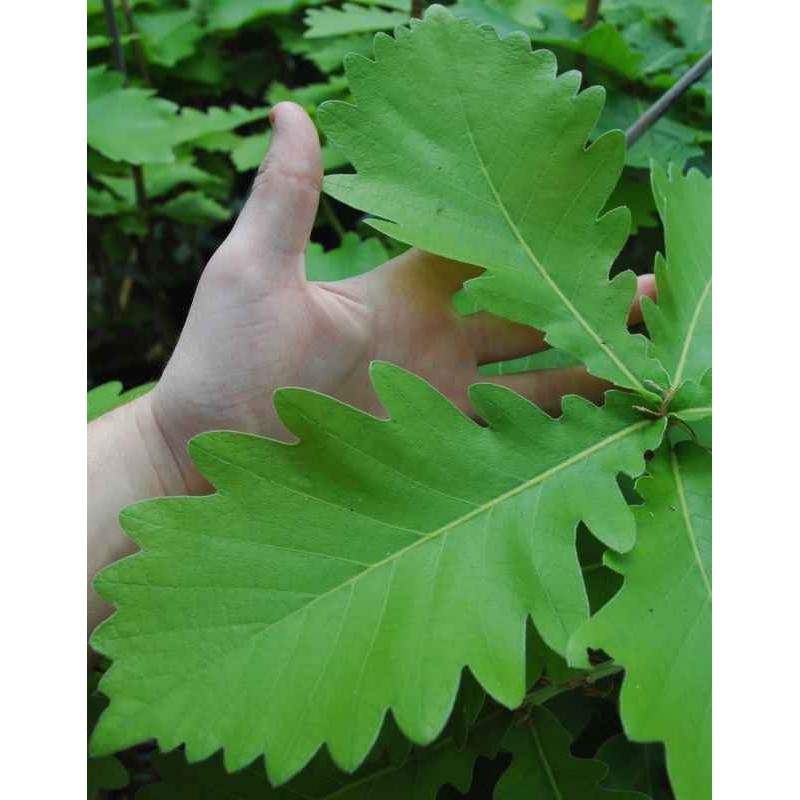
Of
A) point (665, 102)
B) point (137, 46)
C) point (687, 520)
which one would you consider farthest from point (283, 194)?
point (137, 46)

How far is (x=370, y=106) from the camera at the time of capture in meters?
0.92

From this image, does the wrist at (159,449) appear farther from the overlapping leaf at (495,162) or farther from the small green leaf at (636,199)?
the small green leaf at (636,199)

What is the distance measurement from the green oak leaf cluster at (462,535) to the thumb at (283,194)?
0.05 meters

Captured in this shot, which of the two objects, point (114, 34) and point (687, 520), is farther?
point (114, 34)

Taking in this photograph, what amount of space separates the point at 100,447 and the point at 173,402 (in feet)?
0.39

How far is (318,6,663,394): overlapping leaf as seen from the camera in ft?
2.97

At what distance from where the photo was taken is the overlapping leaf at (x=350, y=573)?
733 millimetres

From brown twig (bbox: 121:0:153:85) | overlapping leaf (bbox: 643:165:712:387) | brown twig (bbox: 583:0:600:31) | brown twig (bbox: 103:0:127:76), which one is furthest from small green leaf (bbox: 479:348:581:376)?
brown twig (bbox: 121:0:153:85)

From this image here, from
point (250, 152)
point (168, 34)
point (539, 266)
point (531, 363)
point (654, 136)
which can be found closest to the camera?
point (539, 266)

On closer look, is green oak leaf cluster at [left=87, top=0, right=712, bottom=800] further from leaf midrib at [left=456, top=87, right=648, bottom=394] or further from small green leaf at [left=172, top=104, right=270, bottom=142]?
small green leaf at [left=172, top=104, right=270, bottom=142]

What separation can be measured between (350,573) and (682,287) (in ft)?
1.64

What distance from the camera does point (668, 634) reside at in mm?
749

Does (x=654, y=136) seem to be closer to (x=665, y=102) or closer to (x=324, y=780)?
(x=665, y=102)
